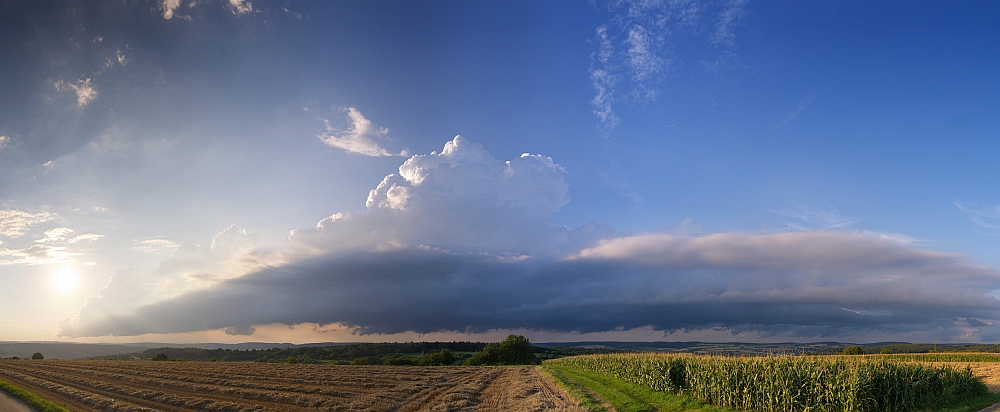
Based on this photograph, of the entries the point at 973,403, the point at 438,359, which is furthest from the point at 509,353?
the point at 973,403

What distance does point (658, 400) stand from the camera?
83.8 feet

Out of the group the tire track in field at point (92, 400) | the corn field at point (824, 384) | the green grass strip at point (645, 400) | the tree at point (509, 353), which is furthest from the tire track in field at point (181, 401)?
the tree at point (509, 353)

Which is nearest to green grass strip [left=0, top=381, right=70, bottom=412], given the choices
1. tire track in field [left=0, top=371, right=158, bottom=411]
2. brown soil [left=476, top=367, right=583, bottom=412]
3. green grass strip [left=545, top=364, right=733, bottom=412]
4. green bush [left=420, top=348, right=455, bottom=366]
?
tire track in field [left=0, top=371, right=158, bottom=411]

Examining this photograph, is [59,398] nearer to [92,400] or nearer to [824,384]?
[92,400]

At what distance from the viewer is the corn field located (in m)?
18.1

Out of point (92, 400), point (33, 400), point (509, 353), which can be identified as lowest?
point (509, 353)

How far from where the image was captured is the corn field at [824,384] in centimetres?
1808

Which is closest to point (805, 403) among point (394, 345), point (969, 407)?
point (969, 407)

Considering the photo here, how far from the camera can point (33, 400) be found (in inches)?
1138

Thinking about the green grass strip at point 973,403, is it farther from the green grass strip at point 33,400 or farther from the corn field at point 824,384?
the green grass strip at point 33,400

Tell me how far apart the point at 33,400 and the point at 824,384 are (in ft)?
141

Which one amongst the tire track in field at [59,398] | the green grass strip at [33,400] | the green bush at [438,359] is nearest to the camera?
the green grass strip at [33,400]

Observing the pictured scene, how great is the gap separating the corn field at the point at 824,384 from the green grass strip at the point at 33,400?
3296 centimetres

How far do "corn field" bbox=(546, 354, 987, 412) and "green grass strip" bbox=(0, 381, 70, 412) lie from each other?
32962mm
